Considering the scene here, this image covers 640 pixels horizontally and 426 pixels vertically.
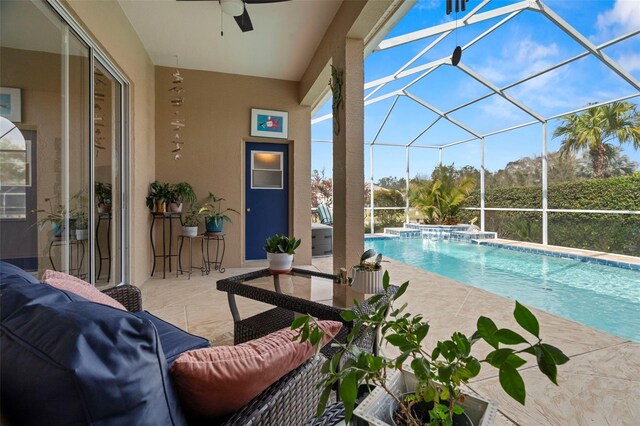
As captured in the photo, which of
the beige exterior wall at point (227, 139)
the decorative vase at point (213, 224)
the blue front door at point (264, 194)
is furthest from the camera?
the blue front door at point (264, 194)

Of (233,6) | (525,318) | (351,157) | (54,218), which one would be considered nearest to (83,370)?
(525,318)

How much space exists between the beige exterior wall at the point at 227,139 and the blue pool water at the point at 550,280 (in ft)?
8.80

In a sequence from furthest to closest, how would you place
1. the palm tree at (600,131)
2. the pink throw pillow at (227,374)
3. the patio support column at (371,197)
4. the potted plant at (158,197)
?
the patio support column at (371,197), the palm tree at (600,131), the potted plant at (158,197), the pink throw pillow at (227,374)

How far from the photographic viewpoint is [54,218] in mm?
2117

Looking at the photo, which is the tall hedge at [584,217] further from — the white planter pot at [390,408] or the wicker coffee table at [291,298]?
the white planter pot at [390,408]

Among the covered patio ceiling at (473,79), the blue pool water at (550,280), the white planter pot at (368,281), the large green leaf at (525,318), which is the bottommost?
the blue pool water at (550,280)

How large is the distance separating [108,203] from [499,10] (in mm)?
5439

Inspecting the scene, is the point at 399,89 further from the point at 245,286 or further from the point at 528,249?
the point at 245,286

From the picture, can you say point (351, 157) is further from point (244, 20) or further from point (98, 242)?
point (98, 242)

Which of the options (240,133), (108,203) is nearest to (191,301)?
(108,203)

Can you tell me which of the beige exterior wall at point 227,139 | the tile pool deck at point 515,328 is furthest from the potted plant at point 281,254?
the beige exterior wall at point 227,139

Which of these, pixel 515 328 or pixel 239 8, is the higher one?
pixel 239 8

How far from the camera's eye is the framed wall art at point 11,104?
164cm

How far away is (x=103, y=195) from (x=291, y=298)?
7.64 feet
